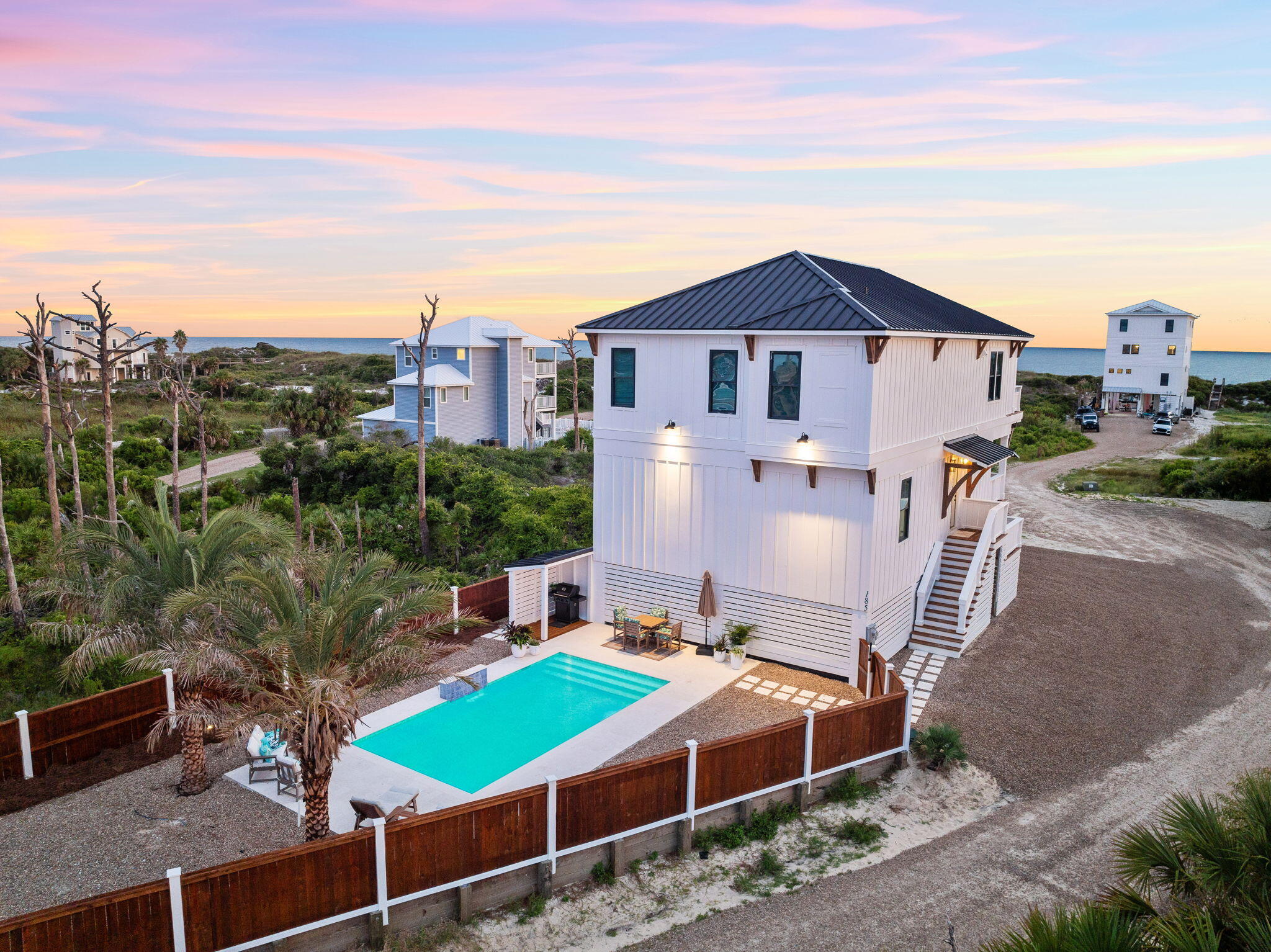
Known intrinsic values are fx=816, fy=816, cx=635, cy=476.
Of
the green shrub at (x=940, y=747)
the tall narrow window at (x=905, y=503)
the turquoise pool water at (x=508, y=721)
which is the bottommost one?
the turquoise pool water at (x=508, y=721)

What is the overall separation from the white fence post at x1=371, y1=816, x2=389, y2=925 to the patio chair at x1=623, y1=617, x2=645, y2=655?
8.39 metres

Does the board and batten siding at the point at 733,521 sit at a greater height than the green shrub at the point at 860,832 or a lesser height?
greater

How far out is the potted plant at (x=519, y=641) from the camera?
15.6 metres

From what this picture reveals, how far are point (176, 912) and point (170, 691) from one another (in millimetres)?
5616

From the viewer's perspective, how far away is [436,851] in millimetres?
7906

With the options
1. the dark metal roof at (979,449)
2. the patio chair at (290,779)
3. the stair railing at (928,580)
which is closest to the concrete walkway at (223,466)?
the patio chair at (290,779)

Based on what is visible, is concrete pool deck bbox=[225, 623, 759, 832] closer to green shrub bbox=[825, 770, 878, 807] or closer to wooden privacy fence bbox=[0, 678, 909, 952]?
wooden privacy fence bbox=[0, 678, 909, 952]

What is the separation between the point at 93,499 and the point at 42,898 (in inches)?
758

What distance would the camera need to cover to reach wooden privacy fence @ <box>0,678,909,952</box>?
6.58m

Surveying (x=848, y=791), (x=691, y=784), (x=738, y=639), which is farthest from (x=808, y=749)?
(x=738, y=639)

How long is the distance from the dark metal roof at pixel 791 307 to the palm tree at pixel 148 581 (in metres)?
8.04

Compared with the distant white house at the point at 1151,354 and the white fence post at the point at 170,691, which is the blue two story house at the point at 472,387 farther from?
the distant white house at the point at 1151,354

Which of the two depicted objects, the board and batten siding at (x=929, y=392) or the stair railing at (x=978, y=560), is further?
the stair railing at (x=978, y=560)

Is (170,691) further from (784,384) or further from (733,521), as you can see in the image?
(784,384)
